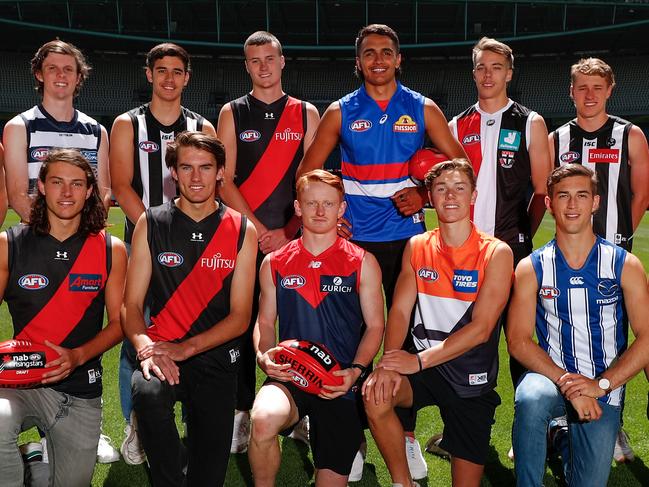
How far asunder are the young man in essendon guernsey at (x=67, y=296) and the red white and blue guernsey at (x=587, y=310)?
2.26 m

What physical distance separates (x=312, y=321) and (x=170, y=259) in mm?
830

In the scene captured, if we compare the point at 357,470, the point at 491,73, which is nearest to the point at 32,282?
the point at 357,470

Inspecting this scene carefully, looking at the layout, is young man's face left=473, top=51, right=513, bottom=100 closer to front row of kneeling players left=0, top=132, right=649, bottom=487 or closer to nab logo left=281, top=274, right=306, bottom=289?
front row of kneeling players left=0, top=132, right=649, bottom=487

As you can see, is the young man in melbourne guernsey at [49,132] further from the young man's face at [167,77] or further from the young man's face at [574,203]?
the young man's face at [574,203]

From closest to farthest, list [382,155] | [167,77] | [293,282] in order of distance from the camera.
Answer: [293,282], [382,155], [167,77]

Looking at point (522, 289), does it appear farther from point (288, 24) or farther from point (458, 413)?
point (288, 24)

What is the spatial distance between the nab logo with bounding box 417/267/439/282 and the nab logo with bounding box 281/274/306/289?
62 centimetres

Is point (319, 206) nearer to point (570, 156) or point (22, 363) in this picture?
point (22, 363)

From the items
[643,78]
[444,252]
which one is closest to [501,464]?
[444,252]

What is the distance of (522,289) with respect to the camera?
3271 mm

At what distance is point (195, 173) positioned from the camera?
338 centimetres

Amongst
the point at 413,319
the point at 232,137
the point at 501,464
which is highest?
the point at 232,137

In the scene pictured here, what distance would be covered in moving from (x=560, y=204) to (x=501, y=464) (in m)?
1.53

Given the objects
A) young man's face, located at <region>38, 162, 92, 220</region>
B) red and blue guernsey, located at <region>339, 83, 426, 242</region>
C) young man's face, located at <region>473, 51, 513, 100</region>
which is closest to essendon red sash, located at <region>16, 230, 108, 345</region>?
young man's face, located at <region>38, 162, 92, 220</region>
